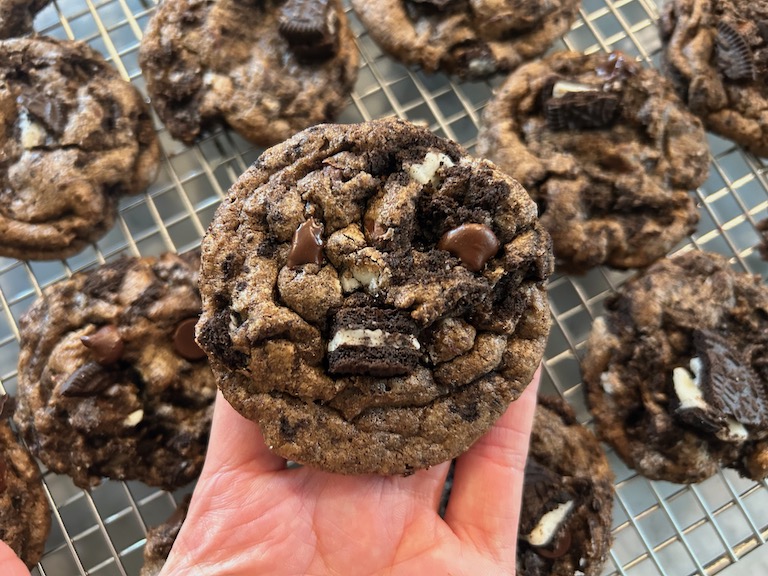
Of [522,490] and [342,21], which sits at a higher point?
[342,21]

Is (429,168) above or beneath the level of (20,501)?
above

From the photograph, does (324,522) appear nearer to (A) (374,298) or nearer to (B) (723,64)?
(A) (374,298)

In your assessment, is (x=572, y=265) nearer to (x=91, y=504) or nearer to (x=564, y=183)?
(x=564, y=183)

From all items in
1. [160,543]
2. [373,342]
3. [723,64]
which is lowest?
[160,543]

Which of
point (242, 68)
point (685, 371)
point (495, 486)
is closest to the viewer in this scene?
point (495, 486)

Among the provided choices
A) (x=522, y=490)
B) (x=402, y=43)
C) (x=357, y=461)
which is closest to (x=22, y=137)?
(x=402, y=43)

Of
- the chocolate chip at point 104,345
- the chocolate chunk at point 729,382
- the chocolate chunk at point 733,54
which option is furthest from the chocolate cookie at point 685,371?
the chocolate chip at point 104,345

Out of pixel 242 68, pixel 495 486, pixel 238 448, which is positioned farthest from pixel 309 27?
pixel 495 486

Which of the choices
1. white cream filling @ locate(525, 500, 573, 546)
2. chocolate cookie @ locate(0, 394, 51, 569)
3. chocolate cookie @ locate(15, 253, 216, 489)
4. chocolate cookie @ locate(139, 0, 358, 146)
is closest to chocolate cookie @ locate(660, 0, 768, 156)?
chocolate cookie @ locate(139, 0, 358, 146)
